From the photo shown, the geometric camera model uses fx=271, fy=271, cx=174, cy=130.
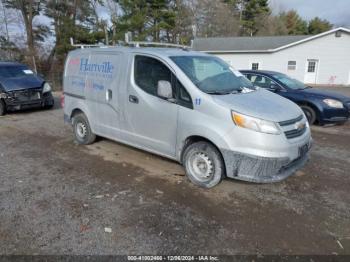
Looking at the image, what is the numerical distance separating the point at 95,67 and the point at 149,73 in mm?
1387

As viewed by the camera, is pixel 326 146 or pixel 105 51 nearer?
pixel 105 51

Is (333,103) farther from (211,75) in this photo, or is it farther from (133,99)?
(133,99)

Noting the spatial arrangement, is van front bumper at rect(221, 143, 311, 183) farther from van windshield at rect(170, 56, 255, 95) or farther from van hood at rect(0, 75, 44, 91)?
van hood at rect(0, 75, 44, 91)

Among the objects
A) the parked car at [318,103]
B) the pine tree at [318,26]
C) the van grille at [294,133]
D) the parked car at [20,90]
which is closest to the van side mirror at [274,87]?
the parked car at [318,103]

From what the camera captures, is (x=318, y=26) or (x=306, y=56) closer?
(x=306, y=56)

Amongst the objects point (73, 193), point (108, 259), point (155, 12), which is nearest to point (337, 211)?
point (108, 259)

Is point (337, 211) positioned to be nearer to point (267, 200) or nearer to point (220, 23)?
point (267, 200)

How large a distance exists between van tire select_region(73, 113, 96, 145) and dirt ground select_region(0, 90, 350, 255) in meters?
0.51

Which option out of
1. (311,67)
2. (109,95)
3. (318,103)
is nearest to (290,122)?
(109,95)

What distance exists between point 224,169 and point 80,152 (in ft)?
10.2

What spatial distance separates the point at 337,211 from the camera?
342cm

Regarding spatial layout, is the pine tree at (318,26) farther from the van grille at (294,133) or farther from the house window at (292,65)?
the van grille at (294,133)

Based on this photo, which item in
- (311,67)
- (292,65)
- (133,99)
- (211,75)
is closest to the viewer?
(211,75)

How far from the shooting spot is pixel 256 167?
3.47 m
